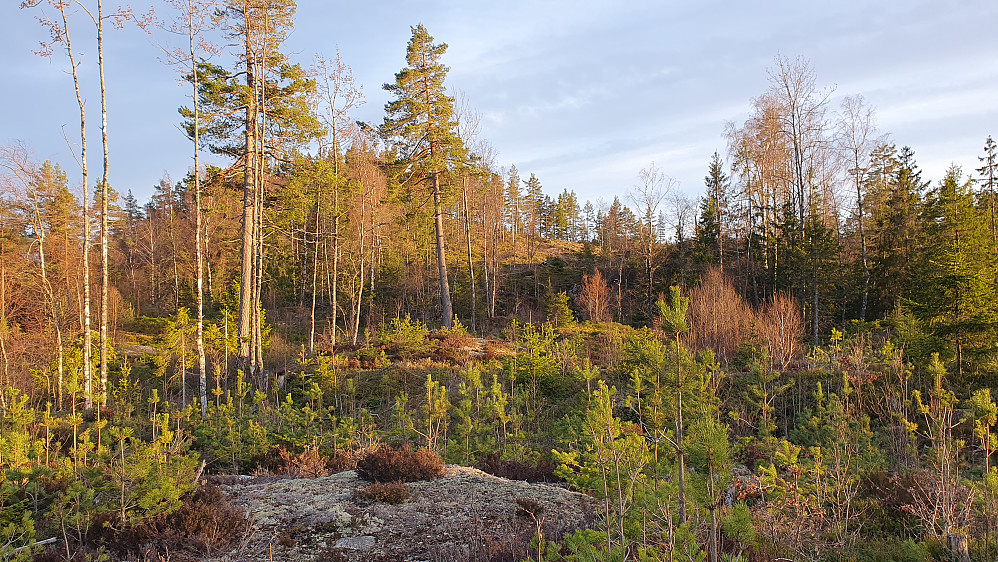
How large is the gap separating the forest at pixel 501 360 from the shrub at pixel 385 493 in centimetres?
87

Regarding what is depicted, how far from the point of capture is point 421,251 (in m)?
34.0

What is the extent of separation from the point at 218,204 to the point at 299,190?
2.16m

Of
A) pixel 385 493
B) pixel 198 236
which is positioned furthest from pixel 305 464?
pixel 198 236

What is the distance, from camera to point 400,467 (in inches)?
219

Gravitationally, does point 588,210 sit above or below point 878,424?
above

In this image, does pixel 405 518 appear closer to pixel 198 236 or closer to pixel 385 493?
pixel 385 493

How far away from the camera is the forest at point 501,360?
12.6ft

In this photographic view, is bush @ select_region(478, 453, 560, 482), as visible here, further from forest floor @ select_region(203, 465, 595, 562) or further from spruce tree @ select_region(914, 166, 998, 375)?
spruce tree @ select_region(914, 166, 998, 375)

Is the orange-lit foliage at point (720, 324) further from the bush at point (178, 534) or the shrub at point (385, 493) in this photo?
the bush at point (178, 534)

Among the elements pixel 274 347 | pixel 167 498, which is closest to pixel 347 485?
pixel 167 498

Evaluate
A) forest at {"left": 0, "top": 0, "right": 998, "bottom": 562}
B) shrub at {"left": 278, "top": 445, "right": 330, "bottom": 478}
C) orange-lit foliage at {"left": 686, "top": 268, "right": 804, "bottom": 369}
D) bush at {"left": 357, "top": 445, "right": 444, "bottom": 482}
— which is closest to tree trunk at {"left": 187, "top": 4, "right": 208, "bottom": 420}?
forest at {"left": 0, "top": 0, "right": 998, "bottom": 562}

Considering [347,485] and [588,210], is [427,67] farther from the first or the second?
[588,210]

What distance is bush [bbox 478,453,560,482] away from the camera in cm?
639

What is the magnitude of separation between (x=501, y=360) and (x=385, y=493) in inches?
358
